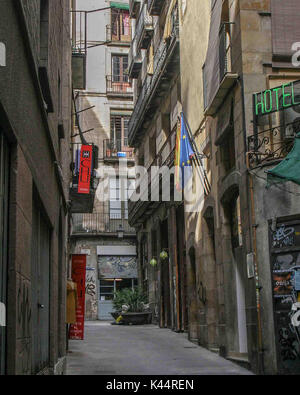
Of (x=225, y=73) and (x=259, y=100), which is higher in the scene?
(x=225, y=73)

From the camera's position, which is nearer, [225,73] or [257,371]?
[257,371]

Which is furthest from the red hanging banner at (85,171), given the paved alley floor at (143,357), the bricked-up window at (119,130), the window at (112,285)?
the bricked-up window at (119,130)

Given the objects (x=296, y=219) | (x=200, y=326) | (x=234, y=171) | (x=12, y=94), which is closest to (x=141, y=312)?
(x=200, y=326)

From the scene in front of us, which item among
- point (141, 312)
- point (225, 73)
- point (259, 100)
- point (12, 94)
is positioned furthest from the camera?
point (141, 312)

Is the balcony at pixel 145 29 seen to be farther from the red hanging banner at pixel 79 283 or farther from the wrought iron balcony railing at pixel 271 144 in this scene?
the wrought iron balcony railing at pixel 271 144

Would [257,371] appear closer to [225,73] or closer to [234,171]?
[234,171]

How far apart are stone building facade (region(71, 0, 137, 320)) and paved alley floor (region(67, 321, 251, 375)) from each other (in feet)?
52.4

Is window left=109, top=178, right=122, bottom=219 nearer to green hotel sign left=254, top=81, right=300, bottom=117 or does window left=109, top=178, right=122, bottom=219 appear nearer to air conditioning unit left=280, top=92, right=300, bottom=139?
air conditioning unit left=280, top=92, right=300, bottom=139

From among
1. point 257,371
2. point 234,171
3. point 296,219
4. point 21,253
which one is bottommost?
point 257,371

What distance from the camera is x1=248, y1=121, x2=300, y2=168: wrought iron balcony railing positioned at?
13.2 m

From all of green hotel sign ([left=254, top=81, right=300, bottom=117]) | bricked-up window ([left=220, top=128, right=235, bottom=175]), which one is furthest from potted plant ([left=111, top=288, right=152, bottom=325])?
green hotel sign ([left=254, top=81, right=300, bottom=117])

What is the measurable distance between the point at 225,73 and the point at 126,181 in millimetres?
27107

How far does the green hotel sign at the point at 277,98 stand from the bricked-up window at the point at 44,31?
16.7 ft
